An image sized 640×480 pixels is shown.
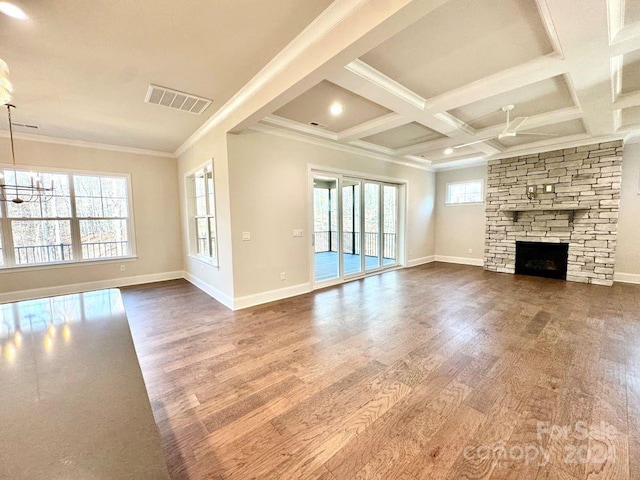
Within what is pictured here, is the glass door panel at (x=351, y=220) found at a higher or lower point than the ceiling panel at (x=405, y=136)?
→ lower

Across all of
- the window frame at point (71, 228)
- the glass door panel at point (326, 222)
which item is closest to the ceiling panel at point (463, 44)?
the glass door panel at point (326, 222)

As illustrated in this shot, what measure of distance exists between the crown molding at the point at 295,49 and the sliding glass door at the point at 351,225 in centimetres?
195

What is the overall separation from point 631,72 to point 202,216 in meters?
5.90

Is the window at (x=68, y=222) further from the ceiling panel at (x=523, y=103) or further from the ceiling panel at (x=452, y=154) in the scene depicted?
the ceiling panel at (x=452, y=154)

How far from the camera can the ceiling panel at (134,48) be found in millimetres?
1914

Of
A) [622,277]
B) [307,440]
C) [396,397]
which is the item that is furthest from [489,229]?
[307,440]

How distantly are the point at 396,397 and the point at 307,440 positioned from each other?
751 millimetres

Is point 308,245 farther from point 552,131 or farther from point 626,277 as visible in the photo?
point 626,277

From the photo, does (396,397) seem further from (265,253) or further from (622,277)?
(622,277)

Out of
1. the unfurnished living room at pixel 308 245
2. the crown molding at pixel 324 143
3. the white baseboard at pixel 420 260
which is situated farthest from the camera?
the white baseboard at pixel 420 260

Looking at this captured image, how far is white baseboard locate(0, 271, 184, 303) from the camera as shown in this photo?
439 centimetres

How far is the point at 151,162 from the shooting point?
5512 millimetres

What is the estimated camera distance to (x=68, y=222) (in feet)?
15.8

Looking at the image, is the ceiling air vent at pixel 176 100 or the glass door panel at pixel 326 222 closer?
the ceiling air vent at pixel 176 100
